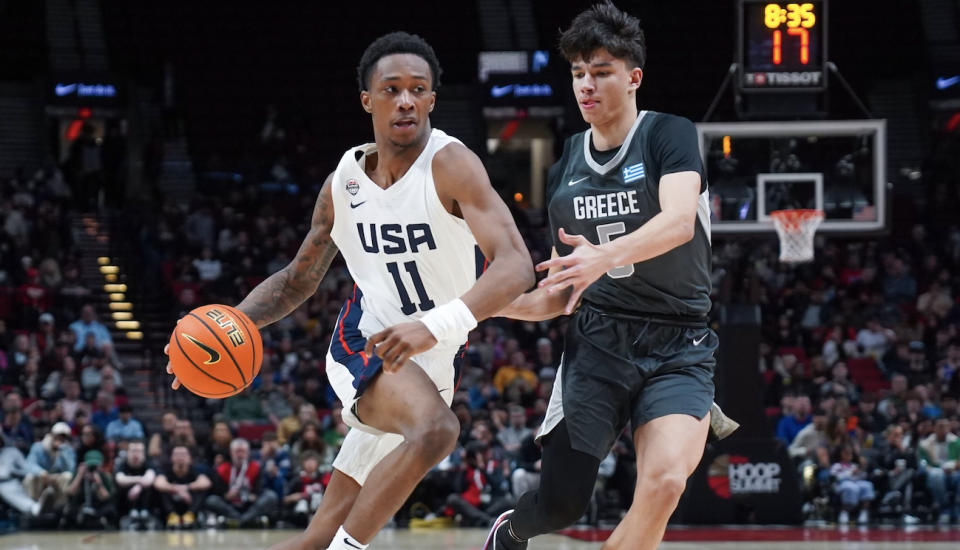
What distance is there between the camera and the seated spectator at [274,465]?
12227 mm

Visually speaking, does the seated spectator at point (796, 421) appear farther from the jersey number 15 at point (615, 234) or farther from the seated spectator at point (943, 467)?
the jersey number 15 at point (615, 234)

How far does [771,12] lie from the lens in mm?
10773

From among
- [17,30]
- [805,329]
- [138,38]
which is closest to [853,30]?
[805,329]

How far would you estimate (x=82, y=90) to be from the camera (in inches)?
862

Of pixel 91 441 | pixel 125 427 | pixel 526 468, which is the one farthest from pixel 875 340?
pixel 91 441

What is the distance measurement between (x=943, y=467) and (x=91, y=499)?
8.65m

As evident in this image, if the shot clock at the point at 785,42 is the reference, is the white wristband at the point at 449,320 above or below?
below

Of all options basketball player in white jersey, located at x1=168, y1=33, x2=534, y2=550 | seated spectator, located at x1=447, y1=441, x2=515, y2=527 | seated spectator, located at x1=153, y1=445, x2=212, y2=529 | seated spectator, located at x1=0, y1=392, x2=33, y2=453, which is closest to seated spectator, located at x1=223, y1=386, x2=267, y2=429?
seated spectator, located at x1=153, y1=445, x2=212, y2=529

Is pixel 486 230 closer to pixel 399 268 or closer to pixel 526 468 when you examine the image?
pixel 399 268

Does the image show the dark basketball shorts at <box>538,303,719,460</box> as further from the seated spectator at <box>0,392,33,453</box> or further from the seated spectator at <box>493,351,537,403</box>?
the seated spectator at <box>493,351,537,403</box>

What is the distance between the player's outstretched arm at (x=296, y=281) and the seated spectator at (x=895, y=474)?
9254 mm

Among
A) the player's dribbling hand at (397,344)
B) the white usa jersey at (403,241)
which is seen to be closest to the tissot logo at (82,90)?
the white usa jersey at (403,241)

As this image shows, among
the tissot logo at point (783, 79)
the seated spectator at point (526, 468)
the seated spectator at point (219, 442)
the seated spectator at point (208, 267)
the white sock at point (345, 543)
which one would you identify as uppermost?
the tissot logo at point (783, 79)

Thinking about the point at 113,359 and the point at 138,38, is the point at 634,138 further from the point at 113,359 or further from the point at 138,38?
the point at 138,38
